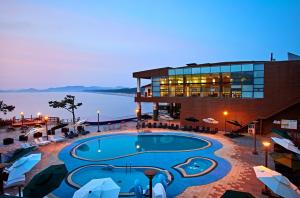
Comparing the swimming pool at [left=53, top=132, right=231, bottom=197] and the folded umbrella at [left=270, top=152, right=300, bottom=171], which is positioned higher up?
the folded umbrella at [left=270, top=152, right=300, bottom=171]

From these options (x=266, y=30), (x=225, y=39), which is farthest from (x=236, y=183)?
(x=266, y=30)

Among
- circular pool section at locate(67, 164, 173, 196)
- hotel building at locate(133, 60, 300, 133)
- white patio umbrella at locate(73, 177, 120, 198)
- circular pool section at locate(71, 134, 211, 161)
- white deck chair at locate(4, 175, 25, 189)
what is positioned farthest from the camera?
hotel building at locate(133, 60, 300, 133)

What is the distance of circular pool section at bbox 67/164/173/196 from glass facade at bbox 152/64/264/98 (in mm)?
15657

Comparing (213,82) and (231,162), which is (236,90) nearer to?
(213,82)

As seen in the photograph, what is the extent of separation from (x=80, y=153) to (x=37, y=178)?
946 centimetres

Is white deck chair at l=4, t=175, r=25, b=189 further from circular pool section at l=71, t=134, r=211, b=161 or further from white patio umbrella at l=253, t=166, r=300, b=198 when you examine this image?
white patio umbrella at l=253, t=166, r=300, b=198

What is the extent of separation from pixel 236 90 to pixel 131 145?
44.5 feet

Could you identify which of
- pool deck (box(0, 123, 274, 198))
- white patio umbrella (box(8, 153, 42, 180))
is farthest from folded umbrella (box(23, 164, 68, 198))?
pool deck (box(0, 123, 274, 198))

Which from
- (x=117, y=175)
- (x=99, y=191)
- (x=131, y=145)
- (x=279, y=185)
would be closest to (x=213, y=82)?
(x=131, y=145)

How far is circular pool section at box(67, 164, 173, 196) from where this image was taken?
11.3 metres

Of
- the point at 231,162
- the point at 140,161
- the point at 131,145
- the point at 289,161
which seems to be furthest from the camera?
the point at 131,145

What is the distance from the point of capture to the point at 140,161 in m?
14.8

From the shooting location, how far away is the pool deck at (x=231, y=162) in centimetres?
980

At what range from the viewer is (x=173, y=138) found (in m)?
22.3
